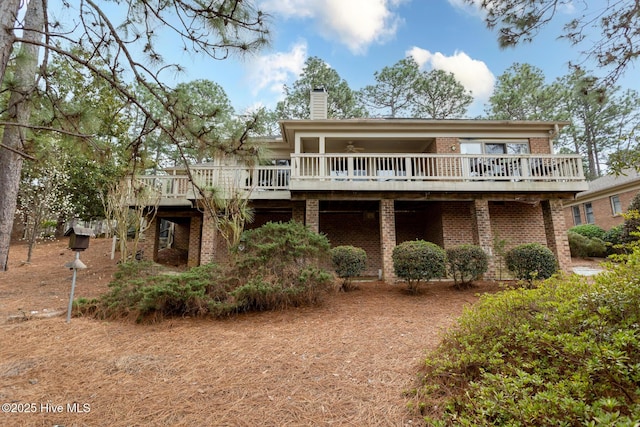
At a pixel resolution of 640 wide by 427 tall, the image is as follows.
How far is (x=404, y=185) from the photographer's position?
28.6 ft

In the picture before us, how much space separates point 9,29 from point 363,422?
4.38 metres

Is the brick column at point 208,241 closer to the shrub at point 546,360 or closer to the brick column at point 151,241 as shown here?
the brick column at point 151,241

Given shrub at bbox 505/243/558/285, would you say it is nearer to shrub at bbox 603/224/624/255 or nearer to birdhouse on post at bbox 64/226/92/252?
birdhouse on post at bbox 64/226/92/252

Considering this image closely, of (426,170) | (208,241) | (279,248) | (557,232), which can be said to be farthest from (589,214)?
(208,241)

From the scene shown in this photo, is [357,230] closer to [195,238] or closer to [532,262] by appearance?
[532,262]

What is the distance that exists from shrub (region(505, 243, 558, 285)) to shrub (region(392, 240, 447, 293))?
5.86ft

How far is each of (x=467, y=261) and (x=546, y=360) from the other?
4.99 metres

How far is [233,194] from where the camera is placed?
839cm

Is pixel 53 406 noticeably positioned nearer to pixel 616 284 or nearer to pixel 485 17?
pixel 616 284

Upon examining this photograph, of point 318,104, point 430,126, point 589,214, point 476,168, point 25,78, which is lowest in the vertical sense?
point 589,214

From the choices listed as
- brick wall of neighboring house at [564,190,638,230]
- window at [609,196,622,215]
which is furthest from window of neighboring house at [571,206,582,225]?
window at [609,196,622,215]

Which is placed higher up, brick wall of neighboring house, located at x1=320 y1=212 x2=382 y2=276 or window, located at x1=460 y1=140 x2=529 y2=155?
window, located at x1=460 y1=140 x2=529 y2=155

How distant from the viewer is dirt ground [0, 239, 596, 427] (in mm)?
2416

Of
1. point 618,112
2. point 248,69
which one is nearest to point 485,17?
point 248,69
